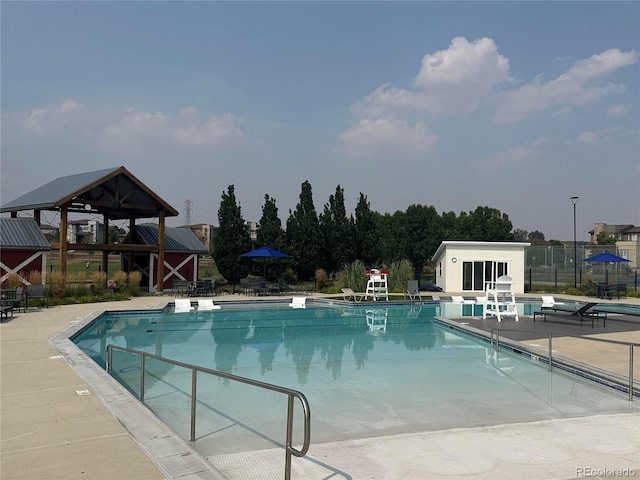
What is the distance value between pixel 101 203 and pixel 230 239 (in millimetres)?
6969

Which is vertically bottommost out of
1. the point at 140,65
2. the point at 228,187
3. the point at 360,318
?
the point at 360,318

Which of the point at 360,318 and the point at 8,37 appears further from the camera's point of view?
the point at 360,318

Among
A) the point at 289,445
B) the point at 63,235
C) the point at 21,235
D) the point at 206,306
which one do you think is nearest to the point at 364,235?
the point at 206,306

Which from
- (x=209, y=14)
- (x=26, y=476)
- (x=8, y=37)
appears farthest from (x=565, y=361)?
(x=8, y=37)

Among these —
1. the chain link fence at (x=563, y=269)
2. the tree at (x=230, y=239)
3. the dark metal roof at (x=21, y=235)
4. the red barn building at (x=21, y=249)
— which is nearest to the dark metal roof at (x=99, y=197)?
the dark metal roof at (x=21, y=235)

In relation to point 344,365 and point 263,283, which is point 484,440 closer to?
point 344,365

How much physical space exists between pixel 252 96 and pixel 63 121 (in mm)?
7841

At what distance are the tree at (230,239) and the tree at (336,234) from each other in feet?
15.2

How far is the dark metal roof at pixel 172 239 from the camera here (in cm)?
2528

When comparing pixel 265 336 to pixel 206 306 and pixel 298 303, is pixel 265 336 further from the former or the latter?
pixel 298 303

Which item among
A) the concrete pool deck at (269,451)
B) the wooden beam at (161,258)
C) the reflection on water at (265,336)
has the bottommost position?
the reflection on water at (265,336)

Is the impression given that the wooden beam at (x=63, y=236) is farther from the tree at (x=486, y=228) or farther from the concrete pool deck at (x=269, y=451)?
the tree at (x=486, y=228)

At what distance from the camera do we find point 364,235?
96.0 ft

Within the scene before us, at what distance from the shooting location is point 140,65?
58.4 feet
